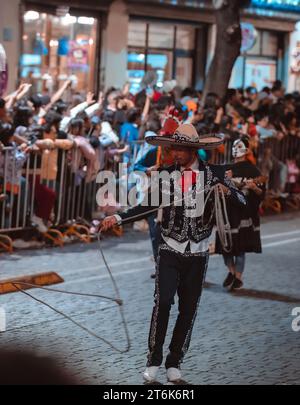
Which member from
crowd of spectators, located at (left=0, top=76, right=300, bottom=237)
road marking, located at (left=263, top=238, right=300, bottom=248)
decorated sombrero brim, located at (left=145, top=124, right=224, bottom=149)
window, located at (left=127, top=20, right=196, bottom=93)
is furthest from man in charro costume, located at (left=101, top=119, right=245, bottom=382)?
window, located at (left=127, top=20, right=196, bottom=93)

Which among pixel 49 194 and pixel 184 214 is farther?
pixel 49 194

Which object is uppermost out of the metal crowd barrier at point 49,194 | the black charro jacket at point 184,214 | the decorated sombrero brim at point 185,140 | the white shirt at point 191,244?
the decorated sombrero brim at point 185,140

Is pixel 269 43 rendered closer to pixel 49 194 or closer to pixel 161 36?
pixel 161 36

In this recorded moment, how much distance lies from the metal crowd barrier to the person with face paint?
252 cm

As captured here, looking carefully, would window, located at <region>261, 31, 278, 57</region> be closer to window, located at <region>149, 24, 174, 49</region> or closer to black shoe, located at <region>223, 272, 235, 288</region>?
window, located at <region>149, 24, 174, 49</region>

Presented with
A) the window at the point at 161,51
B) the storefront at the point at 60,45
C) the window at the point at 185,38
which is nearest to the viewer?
the storefront at the point at 60,45

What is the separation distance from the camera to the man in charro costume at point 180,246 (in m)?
7.12

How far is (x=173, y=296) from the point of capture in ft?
23.4

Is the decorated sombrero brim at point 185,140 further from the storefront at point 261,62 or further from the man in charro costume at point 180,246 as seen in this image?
the storefront at point 261,62

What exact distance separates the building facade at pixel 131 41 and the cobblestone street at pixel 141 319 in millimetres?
7364

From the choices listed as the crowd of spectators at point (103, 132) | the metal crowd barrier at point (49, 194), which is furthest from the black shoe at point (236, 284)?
the metal crowd barrier at point (49, 194)

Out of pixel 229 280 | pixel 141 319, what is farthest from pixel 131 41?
pixel 141 319

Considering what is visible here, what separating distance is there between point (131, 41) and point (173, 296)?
16786 millimetres

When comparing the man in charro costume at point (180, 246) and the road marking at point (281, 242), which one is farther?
the road marking at point (281, 242)
